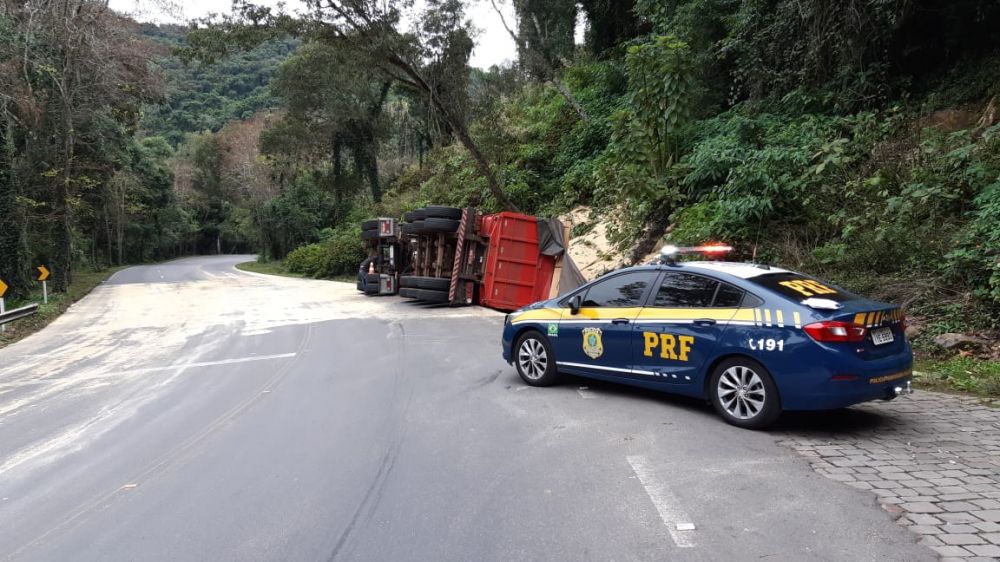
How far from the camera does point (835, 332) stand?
17.3ft

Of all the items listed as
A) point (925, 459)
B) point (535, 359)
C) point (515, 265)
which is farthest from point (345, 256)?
point (925, 459)

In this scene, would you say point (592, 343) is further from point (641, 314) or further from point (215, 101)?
point (215, 101)

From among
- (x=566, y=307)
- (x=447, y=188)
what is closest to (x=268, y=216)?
(x=447, y=188)

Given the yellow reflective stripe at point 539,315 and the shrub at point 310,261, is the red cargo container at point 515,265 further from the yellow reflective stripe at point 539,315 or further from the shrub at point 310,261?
the shrub at point 310,261

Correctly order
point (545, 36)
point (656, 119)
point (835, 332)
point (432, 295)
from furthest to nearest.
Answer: point (545, 36) → point (432, 295) → point (656, 119) → point (835, 332)

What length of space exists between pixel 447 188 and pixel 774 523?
26.8m

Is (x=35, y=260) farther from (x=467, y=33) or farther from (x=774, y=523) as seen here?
(x=774, y=523)

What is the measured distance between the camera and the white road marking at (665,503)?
379 cm

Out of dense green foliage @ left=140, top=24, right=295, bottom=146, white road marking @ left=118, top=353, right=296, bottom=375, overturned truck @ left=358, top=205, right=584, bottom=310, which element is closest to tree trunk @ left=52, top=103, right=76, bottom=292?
overturned truck @ left=358, top=205, right=584, bottom=310

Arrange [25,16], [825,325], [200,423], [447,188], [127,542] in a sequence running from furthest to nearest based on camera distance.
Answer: [447,188] < [25,16] < [200,423] < [825,325] < [127,542]

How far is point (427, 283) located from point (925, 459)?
13.5 meters

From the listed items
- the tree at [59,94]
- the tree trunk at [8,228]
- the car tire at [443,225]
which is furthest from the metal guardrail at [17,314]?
the car tire at [443,225]

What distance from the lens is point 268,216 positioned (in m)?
53.0

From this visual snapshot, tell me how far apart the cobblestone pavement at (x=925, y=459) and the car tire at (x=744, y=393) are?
0.28m
